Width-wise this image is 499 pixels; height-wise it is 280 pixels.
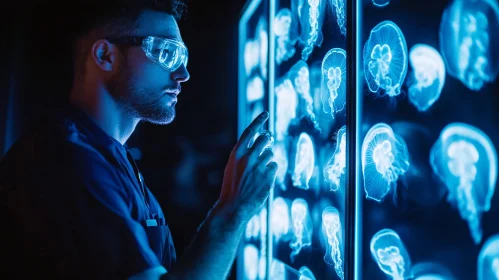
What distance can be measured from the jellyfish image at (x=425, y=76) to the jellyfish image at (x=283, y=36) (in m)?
0.83

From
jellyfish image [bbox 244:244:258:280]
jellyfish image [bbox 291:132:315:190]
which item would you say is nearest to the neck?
jellyfish image [bbox 291:132:315:190]

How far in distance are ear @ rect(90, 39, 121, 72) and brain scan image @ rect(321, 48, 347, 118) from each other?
2.26ft

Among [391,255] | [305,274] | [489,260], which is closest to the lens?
[489,260]

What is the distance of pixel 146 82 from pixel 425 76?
0.83 metres

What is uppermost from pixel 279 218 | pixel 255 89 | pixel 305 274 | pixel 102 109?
pixel 255 89

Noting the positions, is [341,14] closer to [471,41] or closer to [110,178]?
[471,41]

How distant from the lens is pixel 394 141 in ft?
3.45

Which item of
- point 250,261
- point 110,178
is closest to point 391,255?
point 110,178

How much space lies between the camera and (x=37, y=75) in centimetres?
280

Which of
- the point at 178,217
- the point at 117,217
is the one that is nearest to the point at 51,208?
the point at 117,217

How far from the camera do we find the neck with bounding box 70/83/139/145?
4.29 feet

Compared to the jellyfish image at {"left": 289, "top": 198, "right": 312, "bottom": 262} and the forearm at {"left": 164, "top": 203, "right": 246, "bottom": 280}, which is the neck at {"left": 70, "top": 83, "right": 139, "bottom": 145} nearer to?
the forearm at {"left": 164, "top": 203, "right": 246, "bottom": 280}

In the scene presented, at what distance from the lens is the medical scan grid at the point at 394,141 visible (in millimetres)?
813

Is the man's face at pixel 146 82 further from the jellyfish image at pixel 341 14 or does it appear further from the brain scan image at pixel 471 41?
the brain scan image at pixel 471 41
